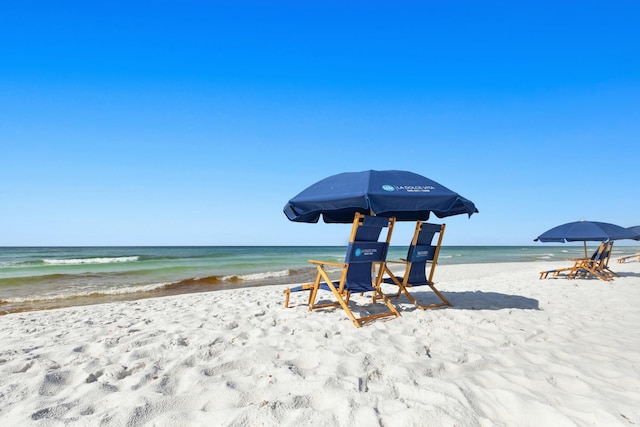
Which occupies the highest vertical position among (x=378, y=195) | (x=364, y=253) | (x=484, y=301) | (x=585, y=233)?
(x=378, y=195)

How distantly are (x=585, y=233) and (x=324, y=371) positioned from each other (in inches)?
368

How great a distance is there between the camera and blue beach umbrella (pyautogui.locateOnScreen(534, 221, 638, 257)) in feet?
29.7

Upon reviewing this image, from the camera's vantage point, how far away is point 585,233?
30.0 feet

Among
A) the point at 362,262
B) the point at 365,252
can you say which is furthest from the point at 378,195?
the point at 362,262

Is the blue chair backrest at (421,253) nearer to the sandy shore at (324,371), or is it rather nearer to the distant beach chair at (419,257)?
the distant beach chair at (419,257)

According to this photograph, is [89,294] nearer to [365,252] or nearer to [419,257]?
[365,252]

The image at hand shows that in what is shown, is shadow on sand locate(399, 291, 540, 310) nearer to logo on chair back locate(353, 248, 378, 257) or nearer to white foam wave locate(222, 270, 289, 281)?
logo on chair back locate(353, 248, 378, 257)

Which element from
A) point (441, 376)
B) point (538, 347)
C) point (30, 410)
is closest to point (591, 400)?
point (441, 376)

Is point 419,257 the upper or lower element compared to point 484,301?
upper

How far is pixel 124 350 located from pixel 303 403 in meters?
1.94

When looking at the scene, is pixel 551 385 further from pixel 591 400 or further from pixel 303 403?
pixel 303 403

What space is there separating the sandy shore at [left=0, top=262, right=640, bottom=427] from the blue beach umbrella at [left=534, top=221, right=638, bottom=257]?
17.0ft

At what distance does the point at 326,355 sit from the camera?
302cm

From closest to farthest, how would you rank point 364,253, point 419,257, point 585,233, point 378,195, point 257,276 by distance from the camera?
point 378,195 < point 364,253 < point 419,257 < point 585,233 < point 257,276
